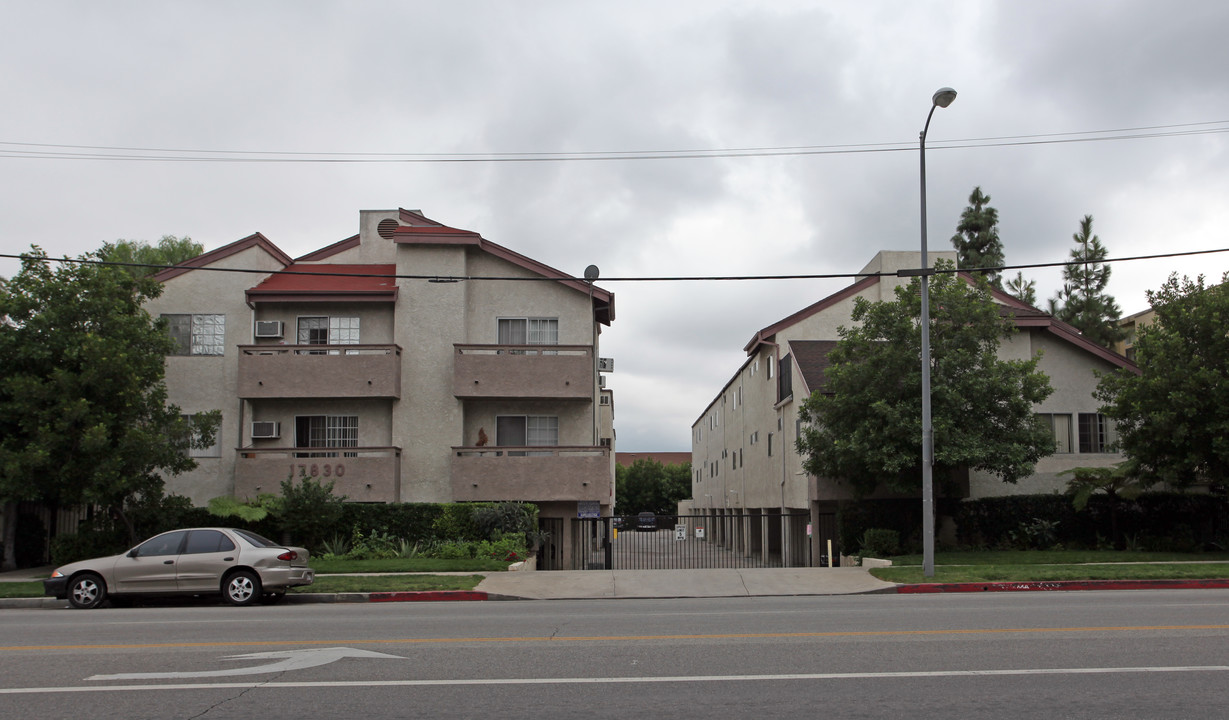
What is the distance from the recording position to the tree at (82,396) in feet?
72.9

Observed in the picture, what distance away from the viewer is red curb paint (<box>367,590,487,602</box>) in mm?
17641

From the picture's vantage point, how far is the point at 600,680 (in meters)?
8.22

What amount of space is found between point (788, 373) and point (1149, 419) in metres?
10.7

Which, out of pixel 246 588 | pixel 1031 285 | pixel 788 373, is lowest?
pixel 246 588

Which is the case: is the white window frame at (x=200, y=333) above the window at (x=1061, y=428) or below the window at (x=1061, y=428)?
above

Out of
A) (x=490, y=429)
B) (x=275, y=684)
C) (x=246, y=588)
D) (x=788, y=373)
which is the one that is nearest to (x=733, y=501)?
(x=788, y=373)

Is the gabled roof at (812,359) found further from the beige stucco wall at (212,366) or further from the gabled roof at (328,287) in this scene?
the beige stucco wall at (212,366)

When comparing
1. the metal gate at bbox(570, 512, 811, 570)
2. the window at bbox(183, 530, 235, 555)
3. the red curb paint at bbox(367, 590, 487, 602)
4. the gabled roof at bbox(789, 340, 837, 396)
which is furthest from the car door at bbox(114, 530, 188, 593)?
the gabled roof at bbox(789, 340, 837, 396)

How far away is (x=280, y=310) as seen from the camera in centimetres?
2906

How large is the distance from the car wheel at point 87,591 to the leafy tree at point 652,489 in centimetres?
8056

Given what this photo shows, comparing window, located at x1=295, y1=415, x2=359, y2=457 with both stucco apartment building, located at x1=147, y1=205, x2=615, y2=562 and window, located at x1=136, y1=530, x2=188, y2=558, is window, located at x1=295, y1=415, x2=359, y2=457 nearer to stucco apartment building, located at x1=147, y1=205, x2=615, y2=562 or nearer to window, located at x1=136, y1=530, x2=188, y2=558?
stucco apartment building, located at x1=147, y1=205, x2=615, y2=562

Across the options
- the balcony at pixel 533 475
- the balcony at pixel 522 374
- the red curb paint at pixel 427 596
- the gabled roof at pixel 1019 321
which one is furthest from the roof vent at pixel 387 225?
the red curb paint at pixel 427 596

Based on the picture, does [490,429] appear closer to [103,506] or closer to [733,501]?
[103,506]

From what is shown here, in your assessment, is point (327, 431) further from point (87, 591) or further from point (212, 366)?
point (87, 591)
